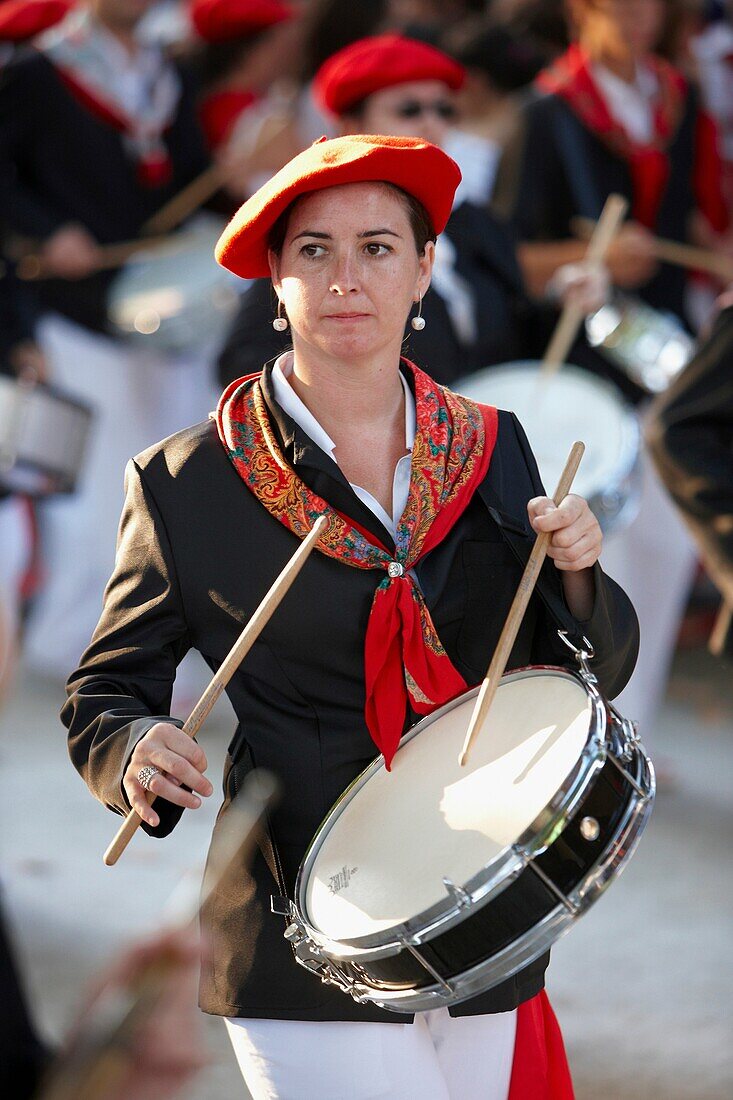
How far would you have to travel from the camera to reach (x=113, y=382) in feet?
19.4

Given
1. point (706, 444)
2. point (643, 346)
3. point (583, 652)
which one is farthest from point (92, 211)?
point (583, 652)

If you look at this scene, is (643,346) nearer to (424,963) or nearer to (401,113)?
(401,113)

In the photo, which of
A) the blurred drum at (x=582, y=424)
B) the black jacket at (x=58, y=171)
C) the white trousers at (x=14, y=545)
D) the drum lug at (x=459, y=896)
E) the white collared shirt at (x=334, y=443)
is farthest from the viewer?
the black jacket at (x=58, y=171)

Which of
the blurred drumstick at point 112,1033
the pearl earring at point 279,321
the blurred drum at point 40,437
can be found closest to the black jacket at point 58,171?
the blurred drum at point 40,437

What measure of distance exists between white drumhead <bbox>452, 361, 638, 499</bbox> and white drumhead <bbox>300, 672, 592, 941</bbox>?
171 centimetres

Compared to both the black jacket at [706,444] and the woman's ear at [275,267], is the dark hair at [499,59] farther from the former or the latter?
the woman's ear at [275,267]

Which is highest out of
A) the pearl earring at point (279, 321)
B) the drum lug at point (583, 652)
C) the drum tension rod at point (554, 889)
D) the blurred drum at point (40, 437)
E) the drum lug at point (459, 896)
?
the pearl earring at point (279, 321)

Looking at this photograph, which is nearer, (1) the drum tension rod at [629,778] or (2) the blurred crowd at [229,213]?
(1) the drum tension rod at [629,778]

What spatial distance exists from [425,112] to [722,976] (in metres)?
2.07

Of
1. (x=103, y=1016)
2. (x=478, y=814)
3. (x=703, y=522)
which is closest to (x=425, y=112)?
(x=703, y=522)

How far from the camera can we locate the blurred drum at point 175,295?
5477mm

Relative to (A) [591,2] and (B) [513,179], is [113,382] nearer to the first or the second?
(B) [513,179]

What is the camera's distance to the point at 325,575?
2.12 metres

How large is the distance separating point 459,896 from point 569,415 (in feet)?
7.35
